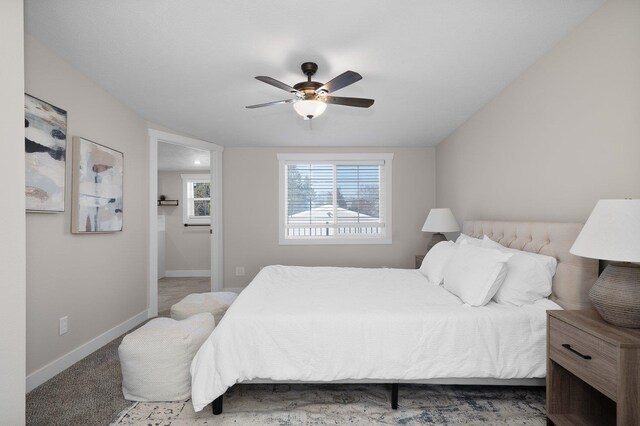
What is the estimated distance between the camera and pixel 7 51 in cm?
116

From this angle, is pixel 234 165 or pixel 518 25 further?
pixel 234 165

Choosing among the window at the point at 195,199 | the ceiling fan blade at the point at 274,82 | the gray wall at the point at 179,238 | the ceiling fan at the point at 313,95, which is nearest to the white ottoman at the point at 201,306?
the ceiling fan at the point at 313,95

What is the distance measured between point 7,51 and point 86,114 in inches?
62.5

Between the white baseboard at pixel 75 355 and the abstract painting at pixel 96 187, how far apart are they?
0.98 metres

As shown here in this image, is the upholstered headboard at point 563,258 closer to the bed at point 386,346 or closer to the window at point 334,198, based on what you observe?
the bed at point 386,346

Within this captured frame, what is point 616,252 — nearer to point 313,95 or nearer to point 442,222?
point 313,95

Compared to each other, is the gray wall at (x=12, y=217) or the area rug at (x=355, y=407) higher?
the gray wall at (x=12, y=217)

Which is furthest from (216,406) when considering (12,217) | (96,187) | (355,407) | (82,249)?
(96,187)

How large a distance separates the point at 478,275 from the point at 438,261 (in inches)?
27.1

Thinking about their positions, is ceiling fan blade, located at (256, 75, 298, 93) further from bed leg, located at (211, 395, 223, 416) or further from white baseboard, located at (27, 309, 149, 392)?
white baseboard, located at (27, 309, 149, 392)

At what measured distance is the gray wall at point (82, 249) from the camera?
2.06 m

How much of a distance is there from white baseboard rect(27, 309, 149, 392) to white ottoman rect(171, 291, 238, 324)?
73cm

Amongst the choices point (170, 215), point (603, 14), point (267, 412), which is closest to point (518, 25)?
point (603, 14)

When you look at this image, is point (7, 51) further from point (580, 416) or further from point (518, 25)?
point (580, 416)
